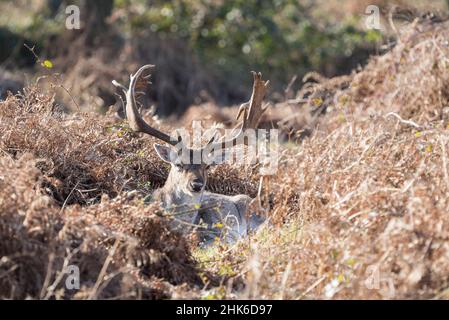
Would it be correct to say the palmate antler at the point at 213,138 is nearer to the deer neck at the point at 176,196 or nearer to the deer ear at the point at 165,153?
the deer ear at the point at 165,153

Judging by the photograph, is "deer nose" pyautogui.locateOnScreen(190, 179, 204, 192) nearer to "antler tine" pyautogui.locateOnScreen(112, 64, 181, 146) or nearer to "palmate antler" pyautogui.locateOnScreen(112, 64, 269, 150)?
"palmate antler" pyautogui.locateOnScreen(112, 64, 269, 150)

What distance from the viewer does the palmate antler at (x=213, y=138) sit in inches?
348

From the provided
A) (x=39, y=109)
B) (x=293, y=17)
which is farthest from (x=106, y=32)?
(x=39, y=109)

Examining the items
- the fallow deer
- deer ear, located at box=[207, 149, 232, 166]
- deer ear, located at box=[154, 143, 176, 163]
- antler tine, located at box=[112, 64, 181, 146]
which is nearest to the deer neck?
the fallow deer

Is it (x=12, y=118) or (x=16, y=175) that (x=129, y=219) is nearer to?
(x=16, y=175)

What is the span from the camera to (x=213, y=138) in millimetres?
9219

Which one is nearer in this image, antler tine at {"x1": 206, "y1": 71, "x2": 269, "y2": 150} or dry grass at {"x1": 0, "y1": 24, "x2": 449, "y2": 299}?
dry grass at {"x1": 0, "y1": 24, "x2": 449, "y2": 299}

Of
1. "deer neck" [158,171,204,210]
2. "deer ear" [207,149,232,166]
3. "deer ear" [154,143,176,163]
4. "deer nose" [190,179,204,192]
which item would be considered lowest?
"deer neck" [158,171,204,210]

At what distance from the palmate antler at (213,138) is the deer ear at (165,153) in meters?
0.08

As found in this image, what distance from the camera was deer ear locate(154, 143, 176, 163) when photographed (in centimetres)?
906

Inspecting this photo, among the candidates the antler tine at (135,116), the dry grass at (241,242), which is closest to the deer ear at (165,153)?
the antler tine at (135,116)

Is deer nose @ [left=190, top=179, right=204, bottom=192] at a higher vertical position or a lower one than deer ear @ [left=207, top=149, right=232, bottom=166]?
lower

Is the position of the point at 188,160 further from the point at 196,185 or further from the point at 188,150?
the point at 196,185
